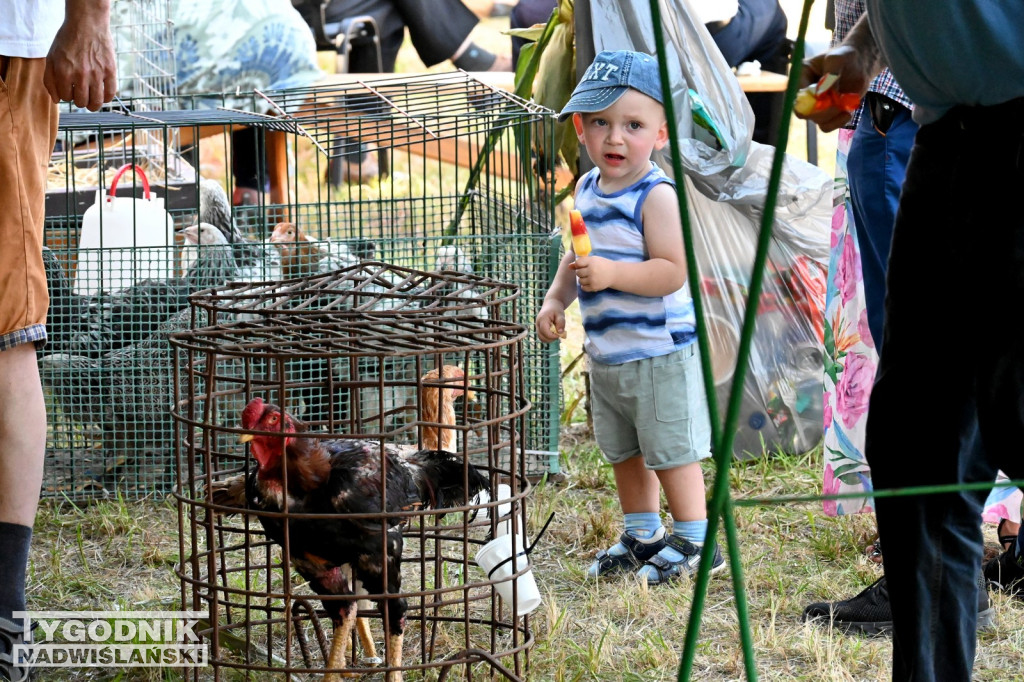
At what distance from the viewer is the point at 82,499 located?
2738 millimetres

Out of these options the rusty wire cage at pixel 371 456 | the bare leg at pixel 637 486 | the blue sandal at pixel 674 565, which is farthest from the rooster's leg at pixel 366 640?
the bare leg at pixel 637 486

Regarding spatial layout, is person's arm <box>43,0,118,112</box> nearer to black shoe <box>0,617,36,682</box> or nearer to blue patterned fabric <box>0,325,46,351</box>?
blue patterned fabric <box>0,325,46,351</box>

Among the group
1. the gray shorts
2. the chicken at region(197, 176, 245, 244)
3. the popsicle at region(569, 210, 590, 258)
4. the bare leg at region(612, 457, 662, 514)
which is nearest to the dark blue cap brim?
the popsicle at region(569, 210, 590, 258)

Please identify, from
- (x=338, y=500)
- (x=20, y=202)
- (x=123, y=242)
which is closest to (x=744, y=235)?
(x=123, y=242)

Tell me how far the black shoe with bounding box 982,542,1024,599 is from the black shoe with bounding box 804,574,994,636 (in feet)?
0.50

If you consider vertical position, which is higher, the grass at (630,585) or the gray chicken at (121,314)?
the gray chicken at (121,314)

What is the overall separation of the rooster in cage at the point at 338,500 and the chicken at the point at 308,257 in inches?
45.0

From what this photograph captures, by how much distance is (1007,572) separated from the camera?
215cm

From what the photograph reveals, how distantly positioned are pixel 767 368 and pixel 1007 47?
1861 millimetres

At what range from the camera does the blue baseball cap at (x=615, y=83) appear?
2.21 m

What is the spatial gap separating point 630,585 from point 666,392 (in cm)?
39

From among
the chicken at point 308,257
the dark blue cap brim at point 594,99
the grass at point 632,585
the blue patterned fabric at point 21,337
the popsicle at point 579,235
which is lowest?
the grass at point 632,585

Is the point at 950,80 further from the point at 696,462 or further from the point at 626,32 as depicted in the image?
the point at 626,32

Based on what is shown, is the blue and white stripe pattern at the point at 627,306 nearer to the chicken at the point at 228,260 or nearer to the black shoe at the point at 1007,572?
the black shoe at the point at 1007,572
